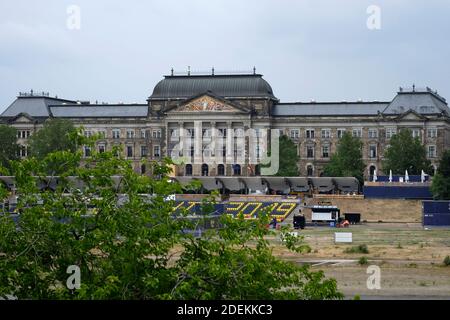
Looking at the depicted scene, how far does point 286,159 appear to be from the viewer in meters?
139

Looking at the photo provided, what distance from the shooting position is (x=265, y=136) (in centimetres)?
15888

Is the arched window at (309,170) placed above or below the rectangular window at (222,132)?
below

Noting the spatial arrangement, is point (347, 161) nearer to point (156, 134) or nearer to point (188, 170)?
point (188, 170)

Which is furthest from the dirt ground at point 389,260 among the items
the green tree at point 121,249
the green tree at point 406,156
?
the green tree at point 406,156

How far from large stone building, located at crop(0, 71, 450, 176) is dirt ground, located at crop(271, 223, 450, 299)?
7294 cm

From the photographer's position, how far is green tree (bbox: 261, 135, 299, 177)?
445 ft

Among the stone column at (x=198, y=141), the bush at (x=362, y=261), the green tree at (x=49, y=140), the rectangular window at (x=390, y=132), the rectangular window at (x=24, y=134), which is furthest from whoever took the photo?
the rectangular window at (x=24, y=134)

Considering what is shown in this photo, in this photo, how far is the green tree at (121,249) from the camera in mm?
23875

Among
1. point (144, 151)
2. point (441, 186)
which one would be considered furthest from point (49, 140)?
point (441, 186)

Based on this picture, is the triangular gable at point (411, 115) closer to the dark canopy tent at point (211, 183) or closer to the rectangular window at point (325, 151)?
the rectangular window at point (325, 151)
